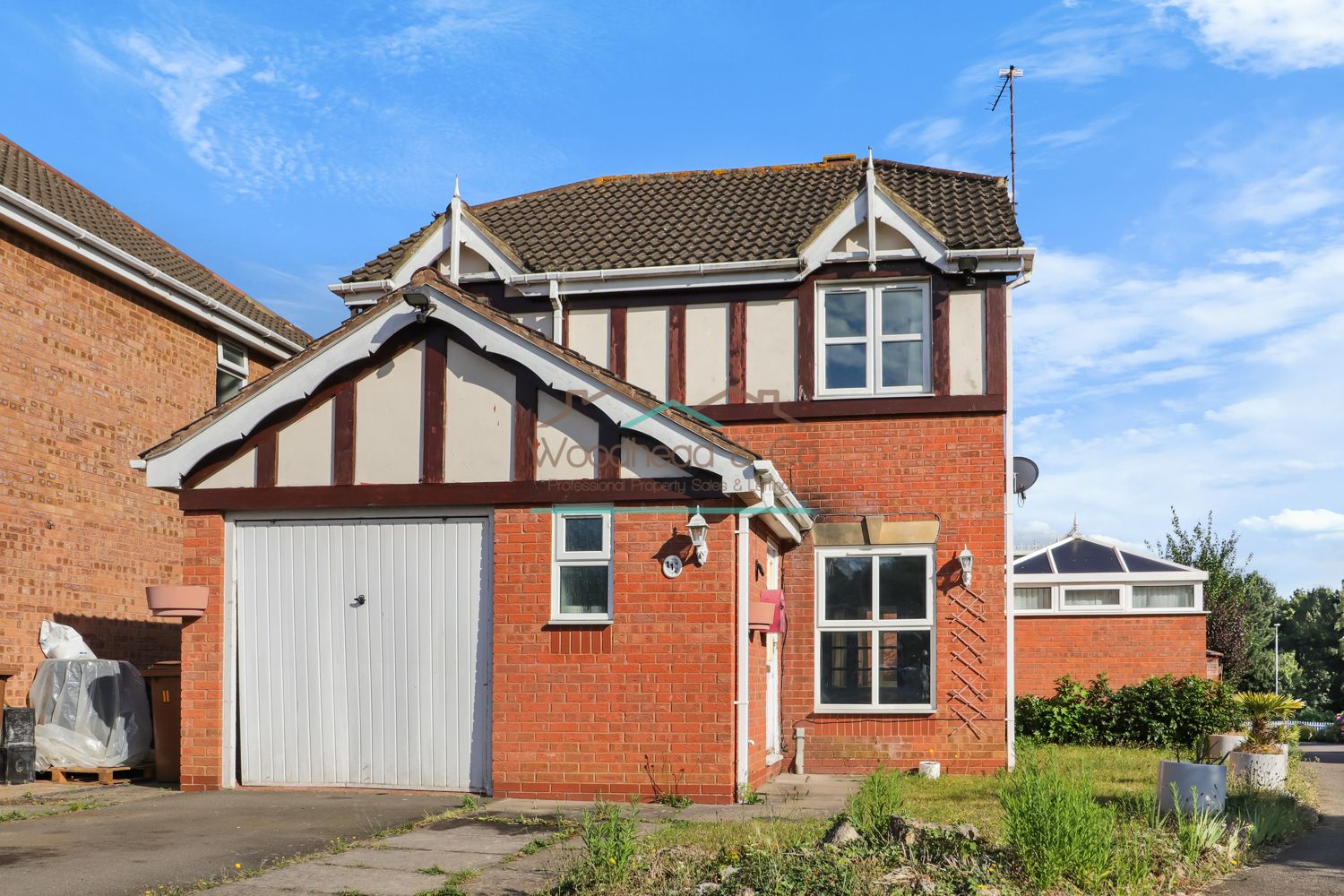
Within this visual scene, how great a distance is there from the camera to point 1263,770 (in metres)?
13.1

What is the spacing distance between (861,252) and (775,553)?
3.87m

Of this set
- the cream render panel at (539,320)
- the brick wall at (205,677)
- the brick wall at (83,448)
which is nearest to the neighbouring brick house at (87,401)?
the brick wall at (83,448)

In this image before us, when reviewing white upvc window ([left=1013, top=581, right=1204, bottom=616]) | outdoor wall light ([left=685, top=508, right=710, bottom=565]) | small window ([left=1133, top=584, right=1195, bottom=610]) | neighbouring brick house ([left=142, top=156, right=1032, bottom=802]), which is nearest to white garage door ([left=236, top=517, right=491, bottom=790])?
neighbouring brick house ([left=142, top=156, right=1032, bottom=802])

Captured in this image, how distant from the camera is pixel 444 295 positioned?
41.5 ft

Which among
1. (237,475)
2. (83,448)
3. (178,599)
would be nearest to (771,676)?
(237,475)

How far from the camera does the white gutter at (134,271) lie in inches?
591

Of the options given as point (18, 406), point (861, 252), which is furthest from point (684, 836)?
point (18, 406)

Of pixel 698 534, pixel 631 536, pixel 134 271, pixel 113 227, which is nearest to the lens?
pixel 698 534

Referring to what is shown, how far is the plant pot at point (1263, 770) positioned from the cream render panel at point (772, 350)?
21.0 feet

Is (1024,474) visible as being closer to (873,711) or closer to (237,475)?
(873,711)

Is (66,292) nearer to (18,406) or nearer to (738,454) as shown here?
(18,406)

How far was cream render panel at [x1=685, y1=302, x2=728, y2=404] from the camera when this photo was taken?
52.0 ft

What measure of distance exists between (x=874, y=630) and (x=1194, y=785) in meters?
5.61

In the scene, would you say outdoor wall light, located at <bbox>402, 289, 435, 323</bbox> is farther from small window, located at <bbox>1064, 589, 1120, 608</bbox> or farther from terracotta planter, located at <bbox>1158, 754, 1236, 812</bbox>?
small window, located at <bbox>1064, 589, 1120, 608</bbox>
